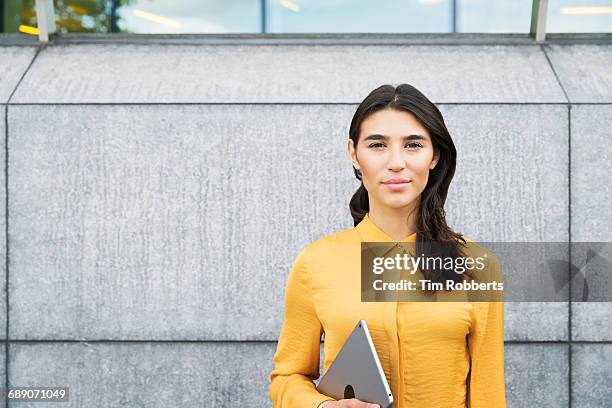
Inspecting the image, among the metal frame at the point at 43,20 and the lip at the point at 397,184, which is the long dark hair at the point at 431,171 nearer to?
the lip at the point at 397,184

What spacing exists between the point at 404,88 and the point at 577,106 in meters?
2.96

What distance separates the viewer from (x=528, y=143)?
478cm

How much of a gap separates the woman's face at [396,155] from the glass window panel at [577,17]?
3858 mm

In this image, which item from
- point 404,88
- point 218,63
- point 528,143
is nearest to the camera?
point 404,88

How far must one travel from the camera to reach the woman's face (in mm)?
2195

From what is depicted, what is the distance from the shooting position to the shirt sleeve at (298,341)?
93.6 inches

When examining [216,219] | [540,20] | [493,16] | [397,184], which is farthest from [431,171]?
[493,16]

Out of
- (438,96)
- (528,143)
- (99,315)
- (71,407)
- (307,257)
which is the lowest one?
(71,407)

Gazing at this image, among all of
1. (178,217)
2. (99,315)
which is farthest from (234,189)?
(99,315)

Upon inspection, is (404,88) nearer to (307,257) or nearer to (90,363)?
(307,257)

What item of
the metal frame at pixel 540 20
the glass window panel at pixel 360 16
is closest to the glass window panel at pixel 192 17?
the glass window panel at pixel 360 16

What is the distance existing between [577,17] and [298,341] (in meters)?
4.27

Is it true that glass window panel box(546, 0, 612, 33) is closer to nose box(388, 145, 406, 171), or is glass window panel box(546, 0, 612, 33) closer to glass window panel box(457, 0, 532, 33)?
glass window panel box(457, 0, 532, 33)

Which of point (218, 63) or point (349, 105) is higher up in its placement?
point (218, 63)
